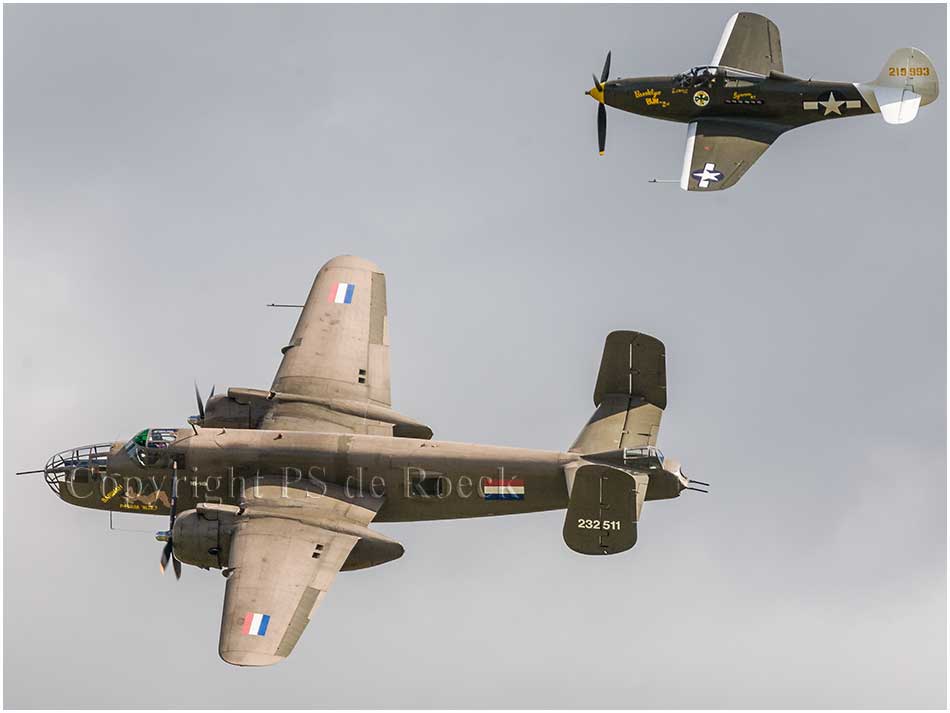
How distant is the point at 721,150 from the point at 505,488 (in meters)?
13.6

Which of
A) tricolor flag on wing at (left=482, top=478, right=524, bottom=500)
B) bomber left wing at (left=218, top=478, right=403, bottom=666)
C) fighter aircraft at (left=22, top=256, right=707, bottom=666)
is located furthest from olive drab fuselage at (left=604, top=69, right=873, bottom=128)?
bomber left wing at (left=218, top=478, right=403, bottom=666)

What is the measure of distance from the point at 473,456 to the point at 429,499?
1584 millimetres

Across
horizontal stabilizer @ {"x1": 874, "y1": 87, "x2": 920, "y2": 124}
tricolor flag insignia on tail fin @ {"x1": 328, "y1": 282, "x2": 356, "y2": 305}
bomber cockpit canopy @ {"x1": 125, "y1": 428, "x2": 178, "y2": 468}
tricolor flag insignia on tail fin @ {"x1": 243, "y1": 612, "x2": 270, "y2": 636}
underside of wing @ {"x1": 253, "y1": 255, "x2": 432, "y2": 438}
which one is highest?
horizontal stabilizer @ {"x1": 874, "y1": 87, "x2": 920, "y2": 124}

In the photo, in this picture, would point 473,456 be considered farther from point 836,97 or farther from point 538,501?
point 836,97

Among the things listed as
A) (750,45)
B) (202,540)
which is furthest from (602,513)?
(750,45)

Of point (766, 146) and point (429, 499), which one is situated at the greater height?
A: point (766, 146)

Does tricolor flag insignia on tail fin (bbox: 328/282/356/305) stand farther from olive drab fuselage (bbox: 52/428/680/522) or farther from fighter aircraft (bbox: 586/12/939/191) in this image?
fighter aircraft (bbox: 586/12/939/191)

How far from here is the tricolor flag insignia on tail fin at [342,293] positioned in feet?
173

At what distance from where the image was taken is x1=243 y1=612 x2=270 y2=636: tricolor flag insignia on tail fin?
4338cm

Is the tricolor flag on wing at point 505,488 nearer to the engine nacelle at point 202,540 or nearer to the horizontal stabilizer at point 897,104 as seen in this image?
the engine nacelle at point 202,540

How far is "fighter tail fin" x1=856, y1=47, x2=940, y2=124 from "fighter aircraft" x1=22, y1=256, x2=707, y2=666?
1210 centimetres

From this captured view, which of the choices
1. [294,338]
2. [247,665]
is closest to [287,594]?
[247,665]

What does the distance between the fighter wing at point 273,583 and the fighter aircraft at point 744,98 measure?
50.8 ft

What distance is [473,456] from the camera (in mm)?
47031
